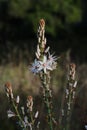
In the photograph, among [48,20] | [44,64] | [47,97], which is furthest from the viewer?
[48,20]

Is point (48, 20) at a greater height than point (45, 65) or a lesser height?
greater

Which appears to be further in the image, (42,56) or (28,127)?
(28,127)

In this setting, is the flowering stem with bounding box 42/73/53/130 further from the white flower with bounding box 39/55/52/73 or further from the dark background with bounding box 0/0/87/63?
the dark background with bounding box 0/0/87/63

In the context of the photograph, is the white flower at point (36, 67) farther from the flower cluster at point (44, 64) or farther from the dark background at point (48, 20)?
the dark background at point (48, 20)

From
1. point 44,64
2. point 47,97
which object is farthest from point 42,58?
point 47,97

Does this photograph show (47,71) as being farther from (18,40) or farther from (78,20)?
(78,20)

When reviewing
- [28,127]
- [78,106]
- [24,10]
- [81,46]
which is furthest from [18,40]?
[28,127]

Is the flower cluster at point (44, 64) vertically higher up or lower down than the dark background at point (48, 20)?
lower down

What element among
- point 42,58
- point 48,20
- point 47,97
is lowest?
point 47,97

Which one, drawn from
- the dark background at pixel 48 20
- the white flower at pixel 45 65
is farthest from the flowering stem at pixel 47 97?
the dark background at pixel 48 20

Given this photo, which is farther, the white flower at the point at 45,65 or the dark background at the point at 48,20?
the dark background at the point at 48,20

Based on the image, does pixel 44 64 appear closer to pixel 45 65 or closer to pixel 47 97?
pixel 45 65
